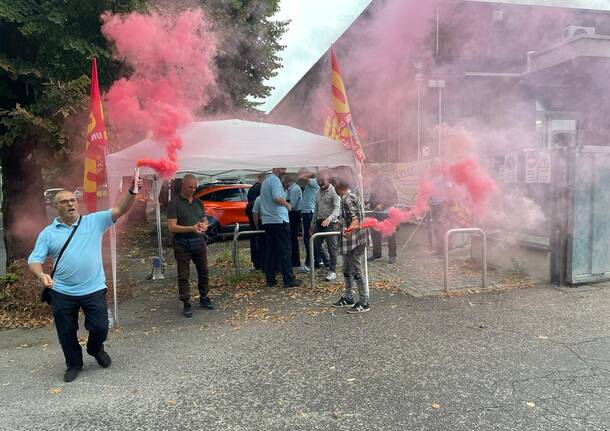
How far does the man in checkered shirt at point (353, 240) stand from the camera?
5.49 meters

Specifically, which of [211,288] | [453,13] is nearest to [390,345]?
[211,288]

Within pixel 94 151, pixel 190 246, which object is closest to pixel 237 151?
pixel 190 246

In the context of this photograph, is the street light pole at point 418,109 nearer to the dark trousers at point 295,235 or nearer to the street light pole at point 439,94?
the street light pole at point 439,94

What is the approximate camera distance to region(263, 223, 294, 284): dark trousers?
6852 mm

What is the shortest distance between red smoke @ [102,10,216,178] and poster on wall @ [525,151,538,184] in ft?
17.0

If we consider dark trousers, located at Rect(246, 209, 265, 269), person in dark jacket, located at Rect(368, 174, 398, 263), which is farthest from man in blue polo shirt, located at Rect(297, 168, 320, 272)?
person in dark jacket, located at Rect(368, 174, 398, 263)

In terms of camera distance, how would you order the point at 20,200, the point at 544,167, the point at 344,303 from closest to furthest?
the point at 344,303 < the point at 544,167 < the point at 20,200

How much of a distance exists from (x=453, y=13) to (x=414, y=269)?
4.34 metres

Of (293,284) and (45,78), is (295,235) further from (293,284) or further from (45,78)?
(45,78)

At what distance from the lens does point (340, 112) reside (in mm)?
5723

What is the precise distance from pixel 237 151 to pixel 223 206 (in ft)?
21.2

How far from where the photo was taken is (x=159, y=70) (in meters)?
6.39

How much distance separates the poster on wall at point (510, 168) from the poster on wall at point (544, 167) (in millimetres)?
811

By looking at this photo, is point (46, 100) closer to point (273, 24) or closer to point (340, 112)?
point (340, 112)
